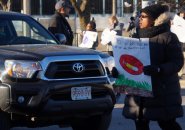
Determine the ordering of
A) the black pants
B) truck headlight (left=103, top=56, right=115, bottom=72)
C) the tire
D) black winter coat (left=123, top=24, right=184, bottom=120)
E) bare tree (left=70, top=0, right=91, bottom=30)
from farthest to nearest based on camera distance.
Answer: bare tree (left=70, top=0, right=91, bottom=30) < the tire < truck headlight (left=103, top=56, right=115, bottom=72) < the black pants < black winter coat (left=123, top=24, right=184, bottom=120)

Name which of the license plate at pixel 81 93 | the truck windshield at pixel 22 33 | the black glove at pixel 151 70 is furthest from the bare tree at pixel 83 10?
the black glove at pixel 151 70

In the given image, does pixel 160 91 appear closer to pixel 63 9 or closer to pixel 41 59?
pixel 41 59

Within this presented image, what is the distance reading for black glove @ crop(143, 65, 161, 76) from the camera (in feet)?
22.4

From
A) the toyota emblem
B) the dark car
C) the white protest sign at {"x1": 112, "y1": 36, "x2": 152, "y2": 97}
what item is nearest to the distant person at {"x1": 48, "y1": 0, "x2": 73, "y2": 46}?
the dark car

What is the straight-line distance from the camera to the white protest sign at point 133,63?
7.03m

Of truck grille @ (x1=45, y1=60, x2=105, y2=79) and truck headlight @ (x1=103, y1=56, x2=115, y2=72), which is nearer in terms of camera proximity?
truck grille @ (x1=45, y1=60, x2=105, y2=79)

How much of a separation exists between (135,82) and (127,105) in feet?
0.98

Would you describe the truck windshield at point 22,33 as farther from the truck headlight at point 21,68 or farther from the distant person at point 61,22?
the distant person at point 61,22

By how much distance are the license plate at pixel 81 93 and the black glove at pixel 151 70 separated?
4.60 feet

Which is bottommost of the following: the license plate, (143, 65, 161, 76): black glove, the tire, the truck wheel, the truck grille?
the tire

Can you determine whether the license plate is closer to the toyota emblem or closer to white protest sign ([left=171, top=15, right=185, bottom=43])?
the toyota emblem

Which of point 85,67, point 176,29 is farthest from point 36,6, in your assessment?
point 85,67

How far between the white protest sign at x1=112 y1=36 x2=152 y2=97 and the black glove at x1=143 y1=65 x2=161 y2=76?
12 centimetres

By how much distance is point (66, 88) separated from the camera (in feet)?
26.2
